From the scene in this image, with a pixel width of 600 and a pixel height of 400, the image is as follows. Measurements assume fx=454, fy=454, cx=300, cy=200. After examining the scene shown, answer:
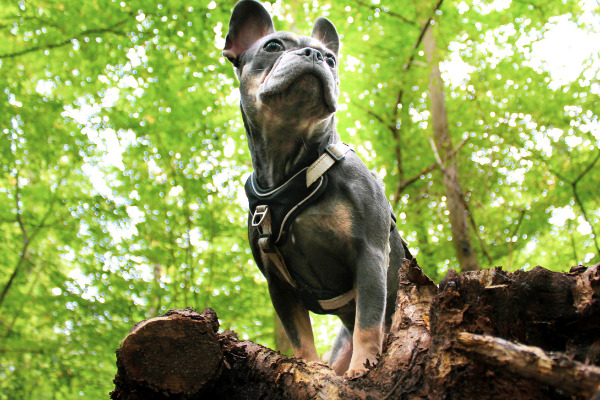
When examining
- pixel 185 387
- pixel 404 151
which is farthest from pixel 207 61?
pixel 185 387

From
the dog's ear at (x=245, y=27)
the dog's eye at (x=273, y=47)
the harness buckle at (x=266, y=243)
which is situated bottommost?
the harness buckle at (x=266, y=243)

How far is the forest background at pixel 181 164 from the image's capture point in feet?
18.2

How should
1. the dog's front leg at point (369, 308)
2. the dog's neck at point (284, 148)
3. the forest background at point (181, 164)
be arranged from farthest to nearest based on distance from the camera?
the forest background at point (181, 164) < the dog's neck at point (284, 148) < the dog's front leg at point (369, 308)

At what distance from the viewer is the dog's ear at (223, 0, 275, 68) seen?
11.6ft

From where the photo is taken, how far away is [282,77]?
2.84m

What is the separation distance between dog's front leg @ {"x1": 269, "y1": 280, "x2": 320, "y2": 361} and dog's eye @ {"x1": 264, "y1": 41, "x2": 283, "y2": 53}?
166 cm

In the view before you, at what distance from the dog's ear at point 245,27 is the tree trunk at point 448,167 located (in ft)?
12.1

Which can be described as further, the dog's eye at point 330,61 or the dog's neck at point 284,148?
the dog's eye at point 330,61

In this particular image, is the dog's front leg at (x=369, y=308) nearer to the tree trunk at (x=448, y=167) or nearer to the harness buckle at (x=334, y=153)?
the harness buckle at (x=334, y=153)

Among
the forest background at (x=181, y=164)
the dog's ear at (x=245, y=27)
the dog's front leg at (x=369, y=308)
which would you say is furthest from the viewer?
the forest background at (x=181, y=164)

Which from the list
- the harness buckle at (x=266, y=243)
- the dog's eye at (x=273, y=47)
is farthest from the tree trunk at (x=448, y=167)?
the dog's eye at (x=273, y=47)

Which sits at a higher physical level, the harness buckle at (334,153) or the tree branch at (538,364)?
the harness buckle at (334,153)

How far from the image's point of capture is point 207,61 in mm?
6605

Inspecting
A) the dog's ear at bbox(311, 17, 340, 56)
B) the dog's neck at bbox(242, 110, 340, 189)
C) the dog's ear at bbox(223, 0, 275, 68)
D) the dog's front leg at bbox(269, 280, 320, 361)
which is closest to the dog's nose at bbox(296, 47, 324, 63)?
the dog's neck at bbox(242, 110, 340, 189)
